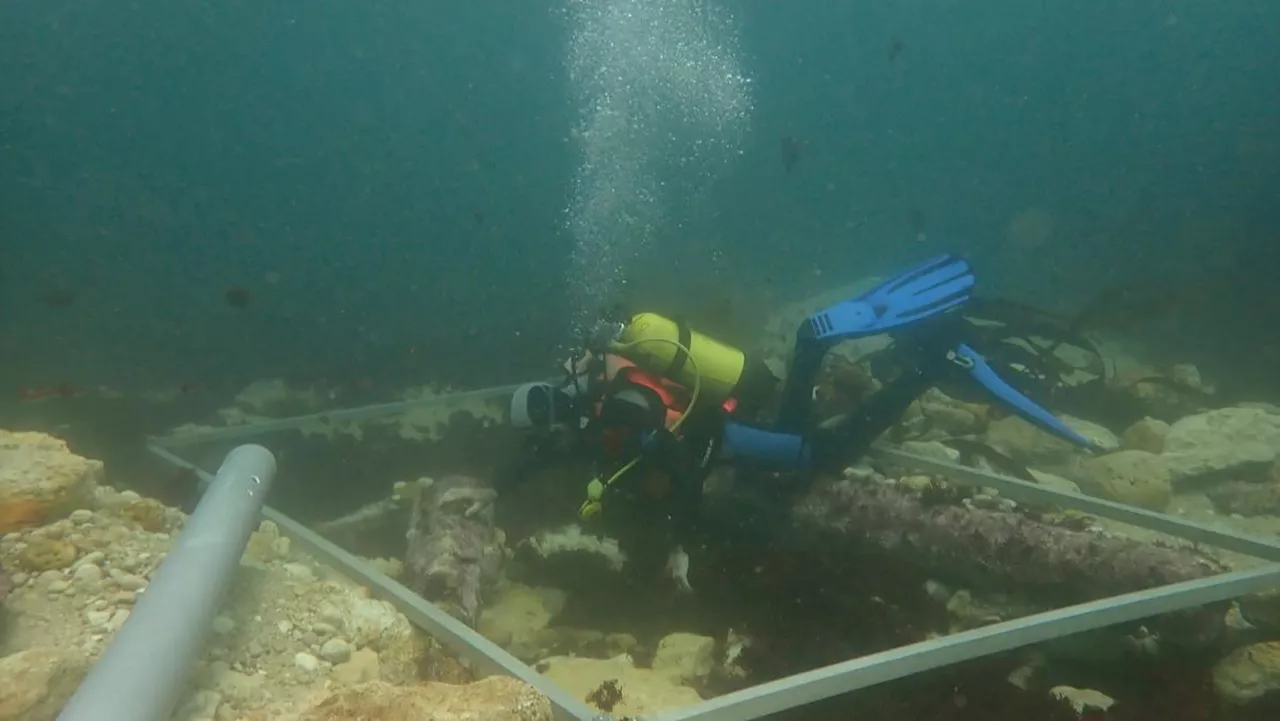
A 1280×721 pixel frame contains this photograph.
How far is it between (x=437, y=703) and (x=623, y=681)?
5.75 feet

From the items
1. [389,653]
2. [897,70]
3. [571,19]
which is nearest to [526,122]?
[571,19]

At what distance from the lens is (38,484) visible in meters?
3.29

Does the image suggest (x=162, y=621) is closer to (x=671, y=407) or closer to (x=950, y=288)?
(x=671, y=407)

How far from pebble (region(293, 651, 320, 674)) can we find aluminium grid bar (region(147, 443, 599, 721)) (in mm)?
519

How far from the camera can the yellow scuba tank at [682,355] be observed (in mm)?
5215

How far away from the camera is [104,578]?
10.4ft

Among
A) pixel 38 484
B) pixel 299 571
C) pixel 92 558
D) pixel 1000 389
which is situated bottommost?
pixel 92 558

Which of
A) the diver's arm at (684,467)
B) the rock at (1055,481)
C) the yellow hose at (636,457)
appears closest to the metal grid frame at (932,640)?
the rock at (1055,481)

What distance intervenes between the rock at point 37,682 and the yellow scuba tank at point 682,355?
349cm

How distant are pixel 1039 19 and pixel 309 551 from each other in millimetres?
47288

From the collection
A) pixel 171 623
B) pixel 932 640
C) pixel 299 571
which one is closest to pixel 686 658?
pixel 932 640

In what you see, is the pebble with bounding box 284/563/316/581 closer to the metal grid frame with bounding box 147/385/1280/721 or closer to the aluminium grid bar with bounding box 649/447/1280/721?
the metal grid frame with bounding box 147/385/1280/721

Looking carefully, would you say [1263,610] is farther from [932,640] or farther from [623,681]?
[623,681]

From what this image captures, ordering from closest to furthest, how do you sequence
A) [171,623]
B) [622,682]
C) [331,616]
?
[171,623], [331,616], [622,682]
